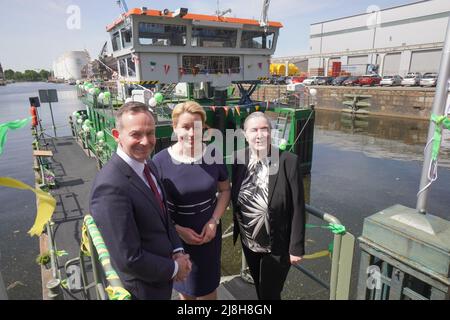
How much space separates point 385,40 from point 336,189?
48580mm

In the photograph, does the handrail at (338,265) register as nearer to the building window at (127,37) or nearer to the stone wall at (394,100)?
the building window at (127,37)

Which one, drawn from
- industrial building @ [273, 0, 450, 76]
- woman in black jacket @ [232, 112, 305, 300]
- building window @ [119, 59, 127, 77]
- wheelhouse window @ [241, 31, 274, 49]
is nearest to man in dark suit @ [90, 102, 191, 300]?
woman in black jacket @ [232, 112, 305, 300]

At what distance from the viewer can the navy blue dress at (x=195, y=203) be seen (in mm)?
2330

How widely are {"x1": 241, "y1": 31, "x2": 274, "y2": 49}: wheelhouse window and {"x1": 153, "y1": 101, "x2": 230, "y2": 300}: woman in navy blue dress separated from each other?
1182cm

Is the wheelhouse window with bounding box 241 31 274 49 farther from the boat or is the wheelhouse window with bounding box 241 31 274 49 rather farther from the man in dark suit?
the man in dark suit

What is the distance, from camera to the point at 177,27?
37.2ft

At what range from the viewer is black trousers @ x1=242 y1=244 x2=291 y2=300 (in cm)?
257

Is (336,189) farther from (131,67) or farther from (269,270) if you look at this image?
(131,67)

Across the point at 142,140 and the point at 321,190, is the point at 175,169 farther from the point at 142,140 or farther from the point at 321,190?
the point at 321,190

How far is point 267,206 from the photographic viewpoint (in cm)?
247

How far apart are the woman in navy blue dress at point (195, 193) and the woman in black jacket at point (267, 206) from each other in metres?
0.21

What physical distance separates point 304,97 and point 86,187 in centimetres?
910
